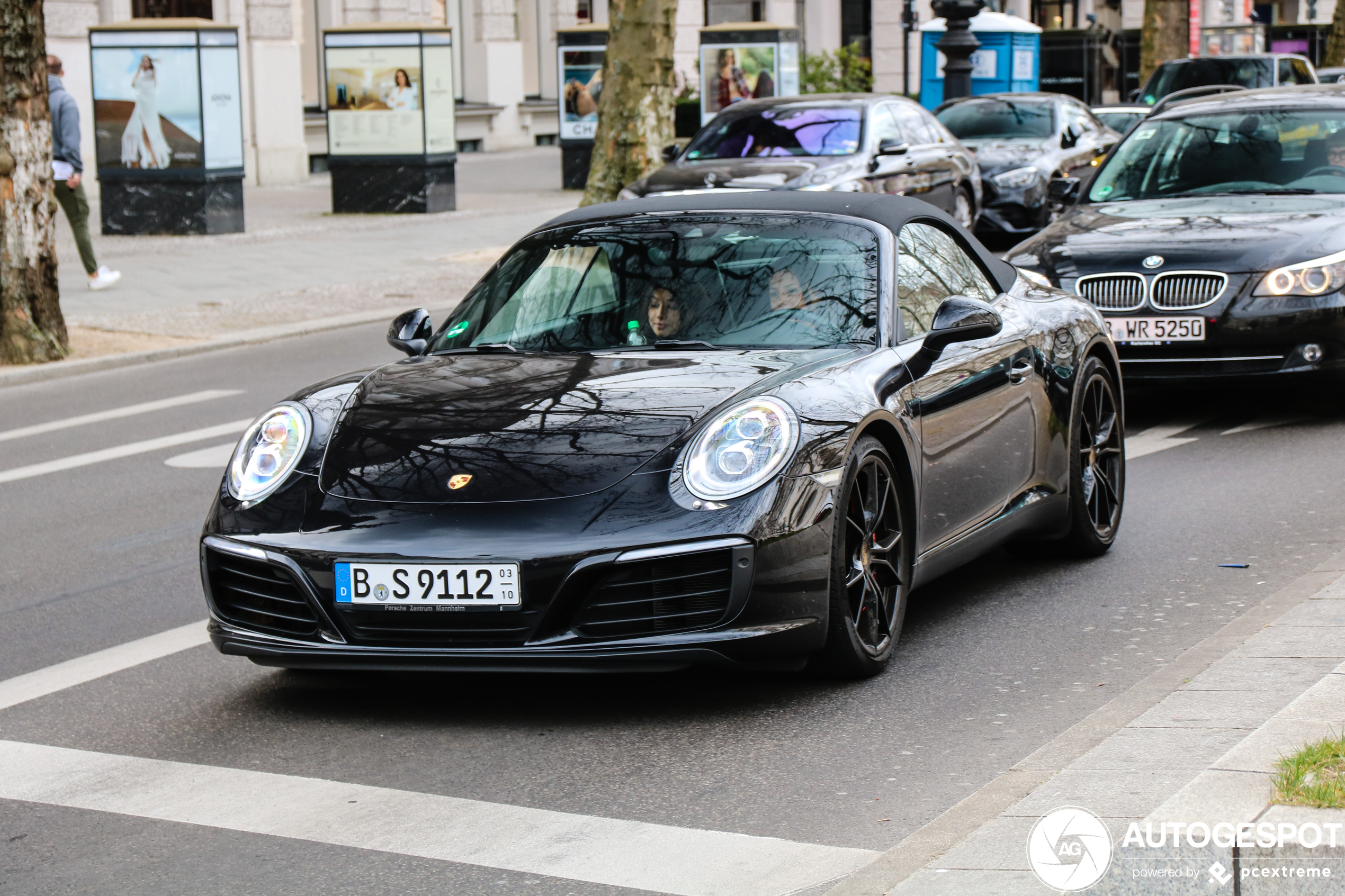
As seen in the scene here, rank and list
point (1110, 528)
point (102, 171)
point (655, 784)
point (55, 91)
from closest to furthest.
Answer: point (655, 784)
point (1110, 528)
point (55, 91)
point (102, 171)

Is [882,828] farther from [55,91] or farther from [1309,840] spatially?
[55,91]

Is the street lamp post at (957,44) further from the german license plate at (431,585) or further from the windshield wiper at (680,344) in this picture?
the german license plate at (431,585)

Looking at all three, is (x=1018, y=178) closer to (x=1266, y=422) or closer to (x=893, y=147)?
(x=893, y=147)

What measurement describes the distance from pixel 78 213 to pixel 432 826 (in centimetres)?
1368

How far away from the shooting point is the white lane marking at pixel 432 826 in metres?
3.94

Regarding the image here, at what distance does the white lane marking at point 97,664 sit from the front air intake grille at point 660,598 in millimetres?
1727

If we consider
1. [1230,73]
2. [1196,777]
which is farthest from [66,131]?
[1230,73]

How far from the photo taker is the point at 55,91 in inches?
671

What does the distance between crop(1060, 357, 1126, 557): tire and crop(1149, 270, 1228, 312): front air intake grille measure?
8.18 ft

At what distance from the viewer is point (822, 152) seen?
1758cm

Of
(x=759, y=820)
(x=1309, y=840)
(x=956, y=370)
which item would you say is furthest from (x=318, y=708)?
(x=1309, y=840)

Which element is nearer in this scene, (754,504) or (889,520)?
(754,504)

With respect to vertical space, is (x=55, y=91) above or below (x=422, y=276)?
above

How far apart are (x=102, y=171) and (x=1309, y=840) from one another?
65.6 feet
